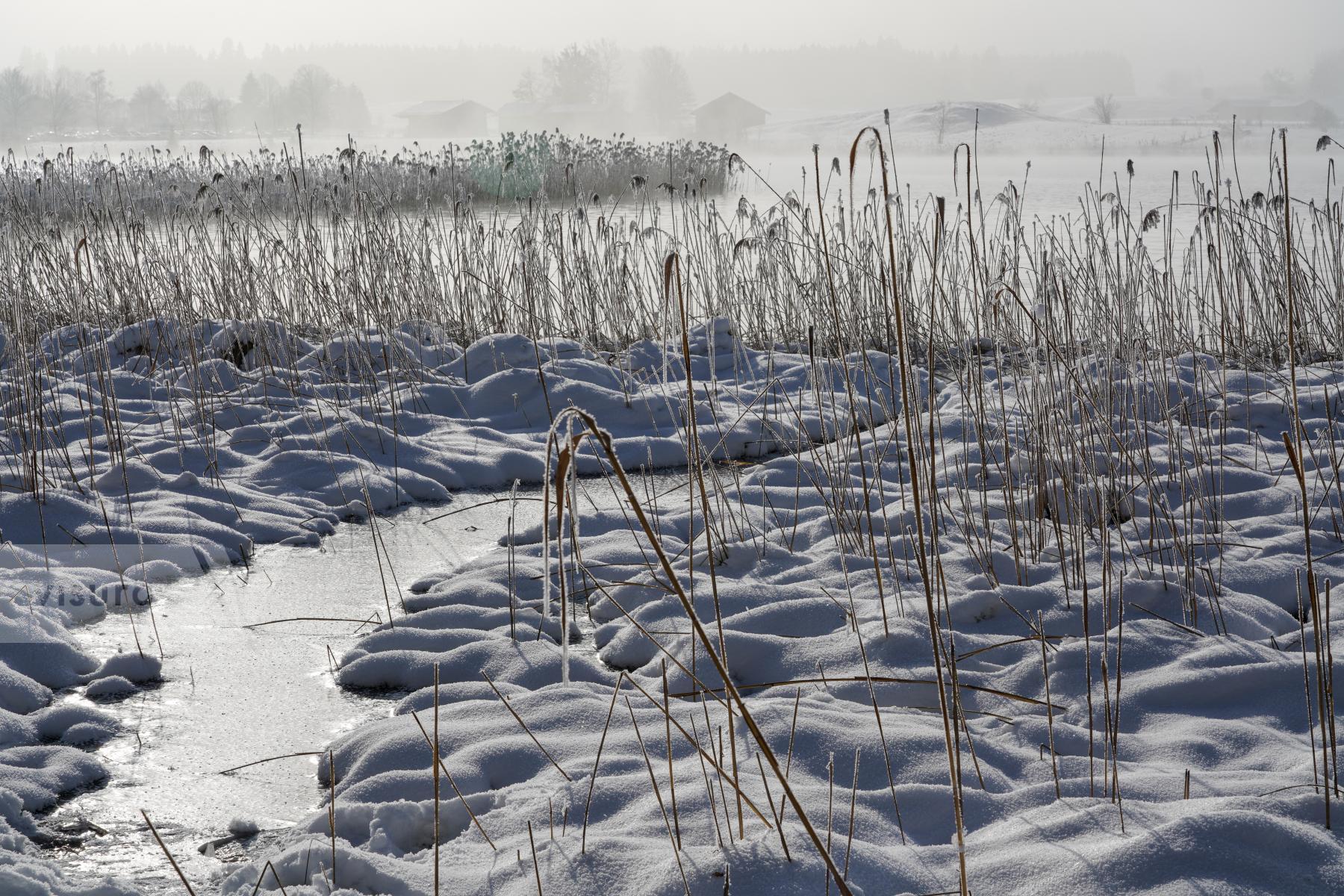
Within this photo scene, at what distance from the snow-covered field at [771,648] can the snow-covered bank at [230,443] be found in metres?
0.01

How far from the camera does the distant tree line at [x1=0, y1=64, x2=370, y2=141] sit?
5981 cm

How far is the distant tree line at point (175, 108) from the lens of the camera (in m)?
59.8

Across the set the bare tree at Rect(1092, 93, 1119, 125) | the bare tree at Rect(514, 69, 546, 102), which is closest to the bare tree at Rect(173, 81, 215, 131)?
the bare tree at Rect(514, 69, 546, 102)

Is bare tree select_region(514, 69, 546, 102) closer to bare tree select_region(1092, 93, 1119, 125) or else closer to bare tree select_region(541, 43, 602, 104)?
bare tree select_region(541, 43, 602, 104)

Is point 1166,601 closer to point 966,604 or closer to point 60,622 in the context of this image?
point 966,604

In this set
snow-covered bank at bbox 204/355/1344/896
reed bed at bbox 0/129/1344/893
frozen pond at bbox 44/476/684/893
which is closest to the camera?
snow-covered bank at bbox 204/355/1344/896

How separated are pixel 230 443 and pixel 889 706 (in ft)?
8.57

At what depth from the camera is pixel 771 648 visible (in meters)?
2.06

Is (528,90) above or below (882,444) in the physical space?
above

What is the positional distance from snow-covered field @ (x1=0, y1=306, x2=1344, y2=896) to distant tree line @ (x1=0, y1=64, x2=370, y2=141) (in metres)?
61.8

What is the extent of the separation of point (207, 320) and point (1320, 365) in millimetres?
4633

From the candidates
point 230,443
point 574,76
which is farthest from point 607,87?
point 230,443

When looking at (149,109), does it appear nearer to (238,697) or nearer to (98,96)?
(98,96)

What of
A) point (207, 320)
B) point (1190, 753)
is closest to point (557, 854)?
point (1190, 753)
